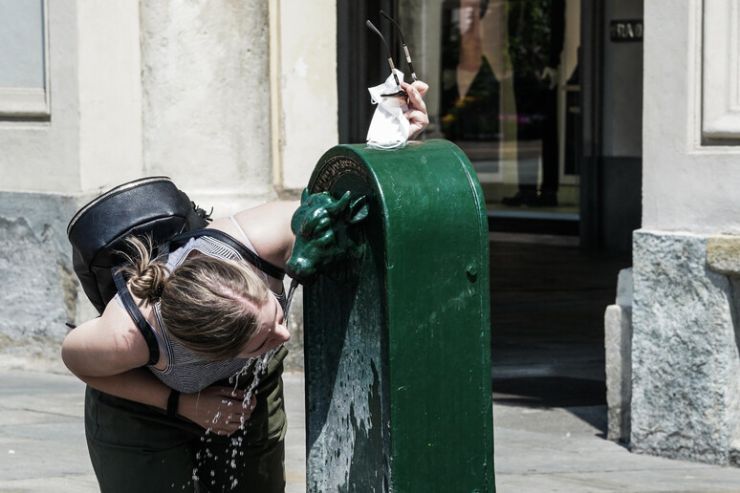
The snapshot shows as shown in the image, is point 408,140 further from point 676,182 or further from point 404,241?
point 676,182

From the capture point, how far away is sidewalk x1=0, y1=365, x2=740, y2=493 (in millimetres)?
5684

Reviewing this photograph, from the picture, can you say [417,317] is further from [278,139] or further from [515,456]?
[278,139]

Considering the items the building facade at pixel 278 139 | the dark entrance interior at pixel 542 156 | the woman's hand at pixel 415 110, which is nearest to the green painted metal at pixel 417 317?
the woman's hand at pixel 415 110

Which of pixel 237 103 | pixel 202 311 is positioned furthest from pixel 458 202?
pixel 237 103

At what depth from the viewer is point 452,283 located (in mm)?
3260

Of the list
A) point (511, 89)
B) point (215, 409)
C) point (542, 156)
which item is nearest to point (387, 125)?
point (215, 409)

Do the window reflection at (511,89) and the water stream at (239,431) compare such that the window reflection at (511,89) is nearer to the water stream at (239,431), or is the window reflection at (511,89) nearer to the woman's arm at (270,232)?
the water stream at (239,431)

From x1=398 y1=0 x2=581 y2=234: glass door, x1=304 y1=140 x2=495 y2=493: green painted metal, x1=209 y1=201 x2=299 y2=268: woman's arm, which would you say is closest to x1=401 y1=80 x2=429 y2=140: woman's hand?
x1=304 y1=140 x2=495 y2=493: green painted metal

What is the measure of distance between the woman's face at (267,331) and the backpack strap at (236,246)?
11 centimetres

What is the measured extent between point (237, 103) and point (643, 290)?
2764mm

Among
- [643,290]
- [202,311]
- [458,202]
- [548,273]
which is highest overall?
[458,202]

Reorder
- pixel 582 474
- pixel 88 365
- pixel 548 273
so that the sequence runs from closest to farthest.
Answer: pixel 88 365
pixel 582 474
pixel 548 273

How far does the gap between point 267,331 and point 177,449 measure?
0.55 m

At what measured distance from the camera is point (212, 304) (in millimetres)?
3164
